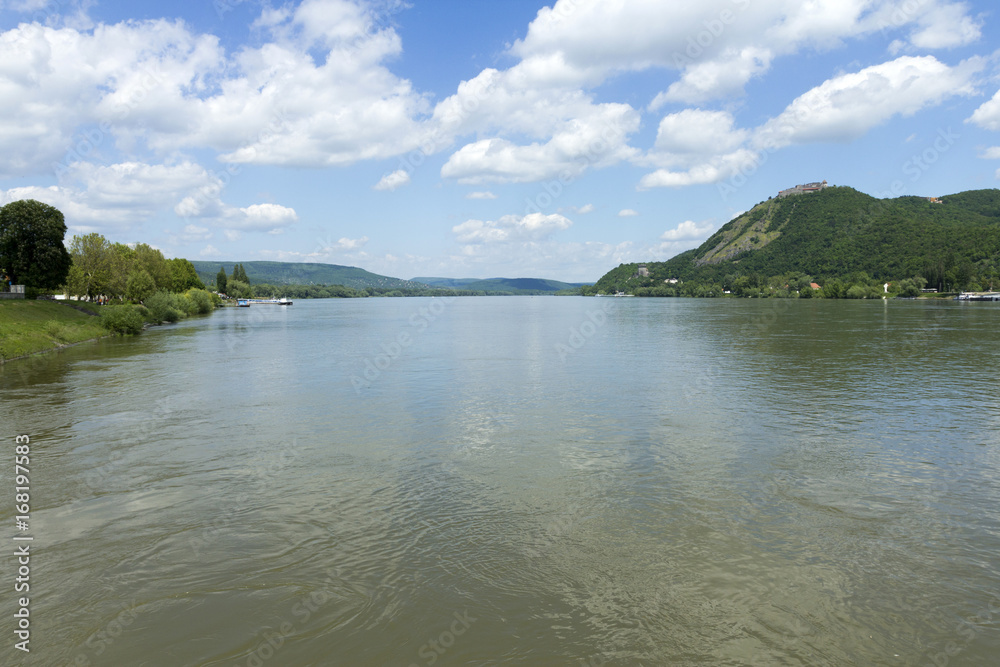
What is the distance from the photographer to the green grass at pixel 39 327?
4634 cm

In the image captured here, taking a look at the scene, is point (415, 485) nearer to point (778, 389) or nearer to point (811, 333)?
point (778, 389)

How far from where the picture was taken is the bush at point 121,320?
65625 millimetres

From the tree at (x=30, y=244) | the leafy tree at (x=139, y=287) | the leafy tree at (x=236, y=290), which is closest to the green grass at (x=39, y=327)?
the tree at (x=30, y=244)

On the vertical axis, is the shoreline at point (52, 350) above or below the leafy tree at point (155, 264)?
below

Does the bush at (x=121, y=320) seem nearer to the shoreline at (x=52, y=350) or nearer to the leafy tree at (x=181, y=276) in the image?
the shoreline at (x=52, y=350)

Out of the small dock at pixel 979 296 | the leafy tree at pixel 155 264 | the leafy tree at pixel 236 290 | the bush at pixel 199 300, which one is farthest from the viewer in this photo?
the leafy tree at pixel 236 290

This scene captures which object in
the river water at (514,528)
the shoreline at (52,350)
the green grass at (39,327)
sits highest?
the green grass at (39,327)

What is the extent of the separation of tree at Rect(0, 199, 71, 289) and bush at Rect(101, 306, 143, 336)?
41.6ft

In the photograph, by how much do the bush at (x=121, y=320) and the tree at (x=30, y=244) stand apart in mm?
12679

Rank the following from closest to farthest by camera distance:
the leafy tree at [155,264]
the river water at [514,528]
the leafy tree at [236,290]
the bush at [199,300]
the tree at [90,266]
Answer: the river water at [514,528] → the tree at [90,266] → the leafy tree at [155,264] → the bush at [199,300] → the leafy tree at [236,290]

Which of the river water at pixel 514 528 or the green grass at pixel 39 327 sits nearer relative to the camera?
the river water at pixel 514 528

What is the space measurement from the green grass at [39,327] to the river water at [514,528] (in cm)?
2473

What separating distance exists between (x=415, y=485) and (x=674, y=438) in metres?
9.35

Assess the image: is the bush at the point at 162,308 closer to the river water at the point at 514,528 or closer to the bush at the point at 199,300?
the bush at the point at 199,300
